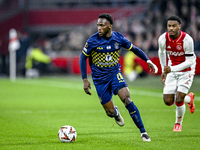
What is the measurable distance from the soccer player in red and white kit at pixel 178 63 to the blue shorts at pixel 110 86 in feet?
3.55

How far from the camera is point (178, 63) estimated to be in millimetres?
8094

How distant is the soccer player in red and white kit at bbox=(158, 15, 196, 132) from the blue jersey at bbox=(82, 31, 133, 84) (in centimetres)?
111

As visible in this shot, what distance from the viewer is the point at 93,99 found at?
49.1 ft

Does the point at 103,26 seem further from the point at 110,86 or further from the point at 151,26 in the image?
the point at 151,26

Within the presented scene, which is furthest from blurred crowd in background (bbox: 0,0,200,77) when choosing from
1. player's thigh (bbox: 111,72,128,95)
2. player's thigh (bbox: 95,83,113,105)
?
player's thigh (bbox: 111,72,128,95)

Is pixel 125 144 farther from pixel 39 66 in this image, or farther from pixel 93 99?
pixel 39 66

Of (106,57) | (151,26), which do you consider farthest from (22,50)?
(106,57)

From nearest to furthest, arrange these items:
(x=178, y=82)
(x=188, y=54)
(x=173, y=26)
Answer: (x=173, y=26) < (x=188, y=54) < (x=178, y=82)

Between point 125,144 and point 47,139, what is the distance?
142 centimetres

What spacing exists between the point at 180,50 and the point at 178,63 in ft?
1.01

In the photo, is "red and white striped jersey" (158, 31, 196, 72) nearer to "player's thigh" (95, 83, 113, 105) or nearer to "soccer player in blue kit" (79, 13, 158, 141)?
"soccer player in blue kit" (79, 13, 158, 141)

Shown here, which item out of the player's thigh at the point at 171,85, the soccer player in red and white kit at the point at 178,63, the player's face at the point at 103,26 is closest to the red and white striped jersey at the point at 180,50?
the soccer player in red and white kit at the point at 178,63

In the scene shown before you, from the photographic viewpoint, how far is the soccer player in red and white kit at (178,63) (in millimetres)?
7746

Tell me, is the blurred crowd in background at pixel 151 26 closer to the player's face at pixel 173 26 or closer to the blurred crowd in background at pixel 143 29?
the blurred crowd in background at pixel 143 29
